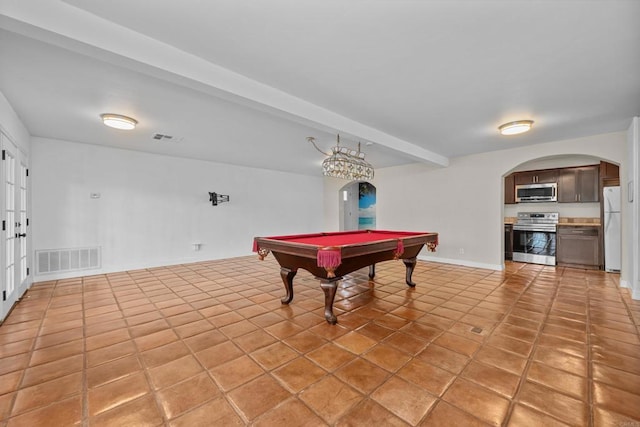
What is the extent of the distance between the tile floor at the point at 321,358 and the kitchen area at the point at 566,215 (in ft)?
5.82

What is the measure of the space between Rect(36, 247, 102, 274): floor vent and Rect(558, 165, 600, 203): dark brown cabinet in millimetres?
9732

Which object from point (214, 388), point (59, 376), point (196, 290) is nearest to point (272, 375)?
point (214, 388)

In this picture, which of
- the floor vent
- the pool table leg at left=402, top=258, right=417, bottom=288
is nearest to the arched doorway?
the pool table leg at left=402, top=258, right=417, bottom=288

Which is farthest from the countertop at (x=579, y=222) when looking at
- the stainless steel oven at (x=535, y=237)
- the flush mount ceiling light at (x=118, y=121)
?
the flush mount ceiling light at (x=118, y=121)

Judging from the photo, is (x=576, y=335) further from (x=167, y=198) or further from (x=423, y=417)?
(x=167, y=198)

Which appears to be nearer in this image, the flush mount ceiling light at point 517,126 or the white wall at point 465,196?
the flush mount ceiling light at point 517,126

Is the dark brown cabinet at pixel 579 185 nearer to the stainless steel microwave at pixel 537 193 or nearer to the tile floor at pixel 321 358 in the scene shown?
the stainless steel microwave at pixel 537 193

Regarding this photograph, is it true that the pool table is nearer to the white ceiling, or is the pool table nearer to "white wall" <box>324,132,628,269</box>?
the white ceiling

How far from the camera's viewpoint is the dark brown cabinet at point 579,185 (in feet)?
17.9

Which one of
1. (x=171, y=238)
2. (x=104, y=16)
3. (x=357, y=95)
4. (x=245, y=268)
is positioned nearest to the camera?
(x=104, y=16)

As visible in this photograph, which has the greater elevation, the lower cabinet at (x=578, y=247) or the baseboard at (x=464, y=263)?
the lower cabinet at (x=578, y=247)

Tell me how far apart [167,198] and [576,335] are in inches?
276

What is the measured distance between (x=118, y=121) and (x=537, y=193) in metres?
8.21

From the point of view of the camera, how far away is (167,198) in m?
5.95
